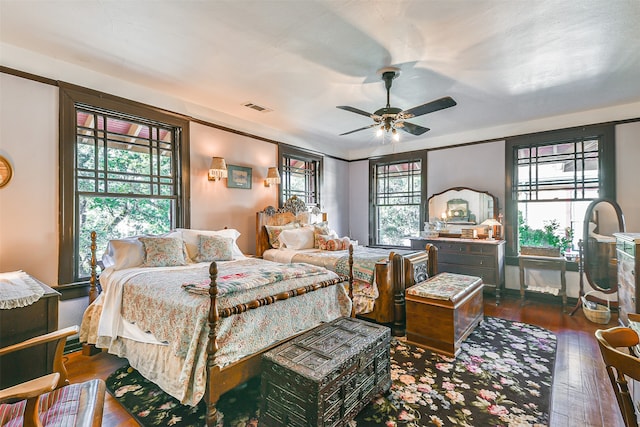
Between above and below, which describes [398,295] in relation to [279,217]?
below

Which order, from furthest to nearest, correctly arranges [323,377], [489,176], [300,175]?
[300,175] → [489,176] → [323,377]

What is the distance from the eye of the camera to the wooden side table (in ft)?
13.9

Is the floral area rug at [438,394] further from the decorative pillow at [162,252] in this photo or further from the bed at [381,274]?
the decorative pillow at [162,252]

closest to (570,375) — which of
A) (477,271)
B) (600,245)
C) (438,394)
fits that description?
(438,394)

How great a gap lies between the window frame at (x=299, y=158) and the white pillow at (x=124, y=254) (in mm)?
2602

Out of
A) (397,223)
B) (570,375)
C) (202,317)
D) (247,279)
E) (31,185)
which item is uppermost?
(31,185)

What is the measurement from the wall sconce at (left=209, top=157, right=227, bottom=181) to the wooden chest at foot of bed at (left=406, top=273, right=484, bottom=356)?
9.44 ft

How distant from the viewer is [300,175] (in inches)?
234

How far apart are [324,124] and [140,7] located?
3165 mm

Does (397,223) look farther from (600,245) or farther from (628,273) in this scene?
(628,273)

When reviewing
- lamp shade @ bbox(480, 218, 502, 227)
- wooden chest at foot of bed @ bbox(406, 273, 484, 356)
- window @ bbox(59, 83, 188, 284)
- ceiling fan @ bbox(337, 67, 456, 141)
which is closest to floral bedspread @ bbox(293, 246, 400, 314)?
wooden chest at foot of bed @ bbox(406, 273, 484, 356)

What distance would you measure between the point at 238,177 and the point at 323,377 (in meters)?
3.51

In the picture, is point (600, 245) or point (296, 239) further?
point (296, 239)

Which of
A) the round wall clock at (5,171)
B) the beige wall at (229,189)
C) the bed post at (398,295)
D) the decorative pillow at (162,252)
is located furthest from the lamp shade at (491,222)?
the round wall clock at (5,171)
